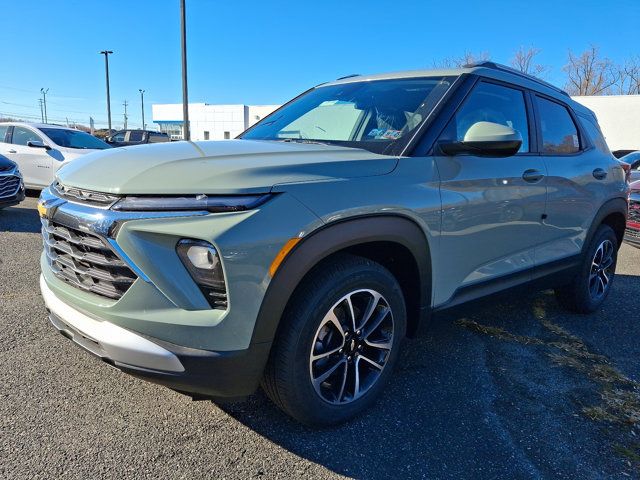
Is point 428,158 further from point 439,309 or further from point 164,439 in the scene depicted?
point 164,439

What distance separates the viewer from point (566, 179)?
3.49m

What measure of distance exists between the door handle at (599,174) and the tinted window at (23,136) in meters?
10.00

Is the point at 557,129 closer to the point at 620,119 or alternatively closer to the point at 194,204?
the point at 194,204

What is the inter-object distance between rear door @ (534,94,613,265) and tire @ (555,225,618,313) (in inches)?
13.3

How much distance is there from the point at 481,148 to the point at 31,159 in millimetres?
9852

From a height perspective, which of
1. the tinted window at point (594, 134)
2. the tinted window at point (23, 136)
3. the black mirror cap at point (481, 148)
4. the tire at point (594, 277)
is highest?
the tinted window at point (594, 134)

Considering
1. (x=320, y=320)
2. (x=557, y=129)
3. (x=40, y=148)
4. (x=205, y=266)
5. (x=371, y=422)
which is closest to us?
(x=205, y=266)

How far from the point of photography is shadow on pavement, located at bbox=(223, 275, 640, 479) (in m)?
2.21

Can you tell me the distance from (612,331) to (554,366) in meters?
1.14

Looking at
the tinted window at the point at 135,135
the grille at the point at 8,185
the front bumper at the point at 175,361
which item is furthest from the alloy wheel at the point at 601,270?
the tinted window at the point at 135,135

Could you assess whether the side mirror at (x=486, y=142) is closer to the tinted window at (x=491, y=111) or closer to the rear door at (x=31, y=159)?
the tinted window at (x=491, y=111)

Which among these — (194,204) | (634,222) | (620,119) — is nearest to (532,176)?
(194,204)

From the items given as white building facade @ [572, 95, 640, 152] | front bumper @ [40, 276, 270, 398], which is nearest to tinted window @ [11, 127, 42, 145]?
front bumper @ [40, 276, 270, 398]

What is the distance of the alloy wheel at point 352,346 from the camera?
2.29 meters
